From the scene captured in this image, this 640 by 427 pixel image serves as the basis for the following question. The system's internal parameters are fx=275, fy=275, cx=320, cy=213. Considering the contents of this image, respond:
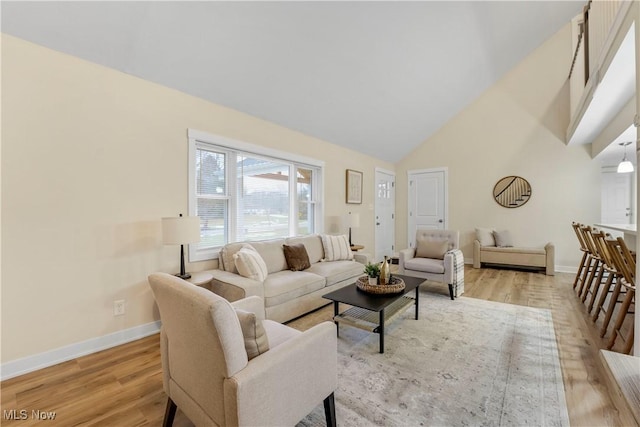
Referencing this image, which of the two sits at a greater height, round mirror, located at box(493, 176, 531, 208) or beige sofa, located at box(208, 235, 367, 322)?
round mirror, located at box(493, 176, 531, 208)

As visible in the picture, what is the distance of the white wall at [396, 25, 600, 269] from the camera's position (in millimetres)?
5145

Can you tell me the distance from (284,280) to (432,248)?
237 cm

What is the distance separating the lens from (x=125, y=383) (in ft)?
6.15

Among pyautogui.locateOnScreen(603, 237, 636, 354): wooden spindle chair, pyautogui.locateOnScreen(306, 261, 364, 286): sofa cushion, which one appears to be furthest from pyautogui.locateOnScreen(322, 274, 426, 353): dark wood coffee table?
pyautogui.locateOnScreen(603, 237, 636, 354): wooden spindle chair

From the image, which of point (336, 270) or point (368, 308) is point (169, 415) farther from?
point (336, 270)

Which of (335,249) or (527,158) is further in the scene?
(527,158)

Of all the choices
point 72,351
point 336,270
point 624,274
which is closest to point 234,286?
point 72,351

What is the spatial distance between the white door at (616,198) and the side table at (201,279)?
21.8 ft

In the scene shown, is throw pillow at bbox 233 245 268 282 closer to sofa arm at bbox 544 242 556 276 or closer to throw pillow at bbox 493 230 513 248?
throw pillow at bbox 493 230 513 248

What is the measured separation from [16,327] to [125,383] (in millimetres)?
921

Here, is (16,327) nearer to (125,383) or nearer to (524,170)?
(125,383)

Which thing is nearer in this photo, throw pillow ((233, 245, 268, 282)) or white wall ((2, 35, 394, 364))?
white wall ((2, 35, 394, 364))

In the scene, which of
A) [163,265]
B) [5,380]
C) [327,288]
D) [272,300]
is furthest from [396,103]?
[5,380]

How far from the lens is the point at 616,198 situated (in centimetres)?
502
